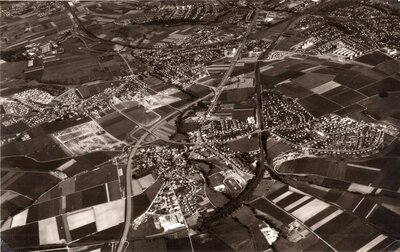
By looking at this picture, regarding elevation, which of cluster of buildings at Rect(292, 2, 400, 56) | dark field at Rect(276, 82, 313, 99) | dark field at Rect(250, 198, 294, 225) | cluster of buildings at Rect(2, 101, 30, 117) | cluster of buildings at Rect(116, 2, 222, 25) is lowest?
dark field at Rect(250, 198, 294, 225)

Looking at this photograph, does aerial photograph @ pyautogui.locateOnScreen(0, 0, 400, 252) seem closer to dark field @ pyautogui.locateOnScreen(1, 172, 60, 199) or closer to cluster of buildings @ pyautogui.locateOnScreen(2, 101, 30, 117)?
dark field @ pyautogui.locateOnScreen(1, 172, 60, 199)

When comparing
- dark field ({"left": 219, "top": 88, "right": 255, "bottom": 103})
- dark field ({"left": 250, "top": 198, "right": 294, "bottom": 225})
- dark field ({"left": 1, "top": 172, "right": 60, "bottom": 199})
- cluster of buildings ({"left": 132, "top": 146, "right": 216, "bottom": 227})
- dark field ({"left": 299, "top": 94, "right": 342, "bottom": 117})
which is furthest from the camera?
dark field ({"left": 219, "top": 88, "right": 255, "bottom": 103})

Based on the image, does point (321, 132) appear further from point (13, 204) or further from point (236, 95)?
point (13, 204)

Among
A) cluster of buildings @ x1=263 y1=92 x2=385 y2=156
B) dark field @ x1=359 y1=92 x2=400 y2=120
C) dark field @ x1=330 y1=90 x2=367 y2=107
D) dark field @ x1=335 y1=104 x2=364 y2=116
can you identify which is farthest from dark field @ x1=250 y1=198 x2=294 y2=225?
dark field @ x1=330 y1=90 x2=367 y2=107

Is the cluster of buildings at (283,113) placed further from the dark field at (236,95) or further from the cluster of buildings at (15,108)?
the cluster of buildings at (15,108)

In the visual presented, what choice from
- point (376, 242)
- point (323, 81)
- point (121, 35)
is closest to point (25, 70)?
point (121, 35)

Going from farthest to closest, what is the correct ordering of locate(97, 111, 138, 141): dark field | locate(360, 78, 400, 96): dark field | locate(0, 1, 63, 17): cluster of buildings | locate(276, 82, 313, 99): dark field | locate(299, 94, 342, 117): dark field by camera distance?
locate(0, 1, 63, 17): cluster of buildings
locate(276, 82, 313, 99): dark field
locate(360, 78, 400, 96): dark field
locate(299, 94, 342, 117): dark field
locate(97, 111, 138, 141): dark field

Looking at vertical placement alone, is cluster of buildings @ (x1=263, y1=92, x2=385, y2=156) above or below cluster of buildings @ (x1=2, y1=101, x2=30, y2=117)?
below

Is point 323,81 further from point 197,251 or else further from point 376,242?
point 197,251
